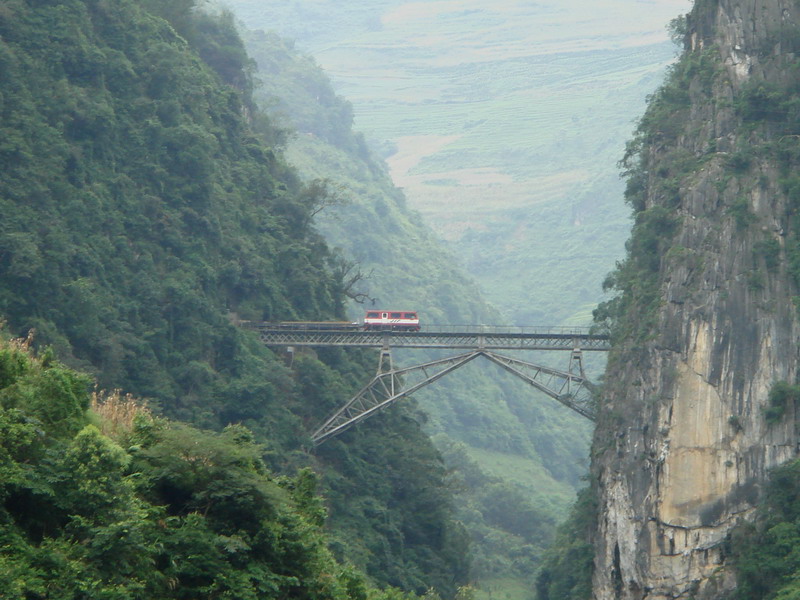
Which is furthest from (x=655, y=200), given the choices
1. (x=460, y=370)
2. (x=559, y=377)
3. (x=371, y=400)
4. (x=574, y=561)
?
(x=460, y=370)

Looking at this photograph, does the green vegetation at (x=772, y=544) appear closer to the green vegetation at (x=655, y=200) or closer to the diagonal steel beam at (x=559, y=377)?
the green vegetation at (x=655, y=200)

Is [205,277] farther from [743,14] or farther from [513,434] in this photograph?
[513,434]

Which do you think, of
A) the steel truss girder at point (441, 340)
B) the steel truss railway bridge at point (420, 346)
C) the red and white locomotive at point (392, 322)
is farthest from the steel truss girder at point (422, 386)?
the red and white locomotive at point (392, 322)

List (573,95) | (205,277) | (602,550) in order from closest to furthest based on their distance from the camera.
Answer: (602,550) → (205,277) → (573,95)

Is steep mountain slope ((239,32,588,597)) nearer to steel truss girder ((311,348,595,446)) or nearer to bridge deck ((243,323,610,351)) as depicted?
steel truss girder ((311,348,595,446))

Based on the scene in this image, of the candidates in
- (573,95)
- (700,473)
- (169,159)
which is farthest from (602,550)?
(573,95)
